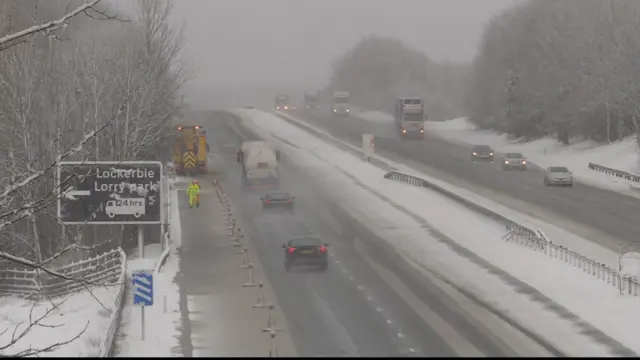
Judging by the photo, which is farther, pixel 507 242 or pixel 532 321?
pixel 507 242

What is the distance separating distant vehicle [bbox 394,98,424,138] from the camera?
9356 centimetres

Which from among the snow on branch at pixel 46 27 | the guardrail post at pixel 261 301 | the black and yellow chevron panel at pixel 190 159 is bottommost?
the guardrail post at pixel 261 301

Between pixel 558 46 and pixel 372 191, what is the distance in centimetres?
3795

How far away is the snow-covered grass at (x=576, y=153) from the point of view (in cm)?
6350

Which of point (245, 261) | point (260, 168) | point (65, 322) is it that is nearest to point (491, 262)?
point (245, 261)

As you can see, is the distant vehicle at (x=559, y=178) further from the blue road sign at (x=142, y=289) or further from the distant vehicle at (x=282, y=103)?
the distant vehicle at (x=282, y=103)

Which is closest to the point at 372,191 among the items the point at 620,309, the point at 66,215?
the point at 66,215

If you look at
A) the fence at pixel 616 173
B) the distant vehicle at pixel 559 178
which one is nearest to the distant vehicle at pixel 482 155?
the fence at pixel 616 173

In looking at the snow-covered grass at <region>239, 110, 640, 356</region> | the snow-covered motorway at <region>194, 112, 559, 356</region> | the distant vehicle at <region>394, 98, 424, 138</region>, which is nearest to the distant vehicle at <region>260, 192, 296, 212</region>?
the snow-covered grass at <region>239, 110, 640, 356</region>

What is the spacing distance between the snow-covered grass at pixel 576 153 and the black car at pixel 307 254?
2786 centimetres

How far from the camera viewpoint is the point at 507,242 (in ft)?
127

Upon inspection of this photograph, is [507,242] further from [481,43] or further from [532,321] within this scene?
[481,43]

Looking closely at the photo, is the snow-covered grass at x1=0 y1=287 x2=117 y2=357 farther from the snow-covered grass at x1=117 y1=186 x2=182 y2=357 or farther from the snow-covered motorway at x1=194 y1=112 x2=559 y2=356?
the snow-covered motorway at x1=194 y1=112 x2=559 y2=356

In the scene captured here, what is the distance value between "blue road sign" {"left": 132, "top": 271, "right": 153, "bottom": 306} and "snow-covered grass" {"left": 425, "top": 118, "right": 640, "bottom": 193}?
3801 cm
